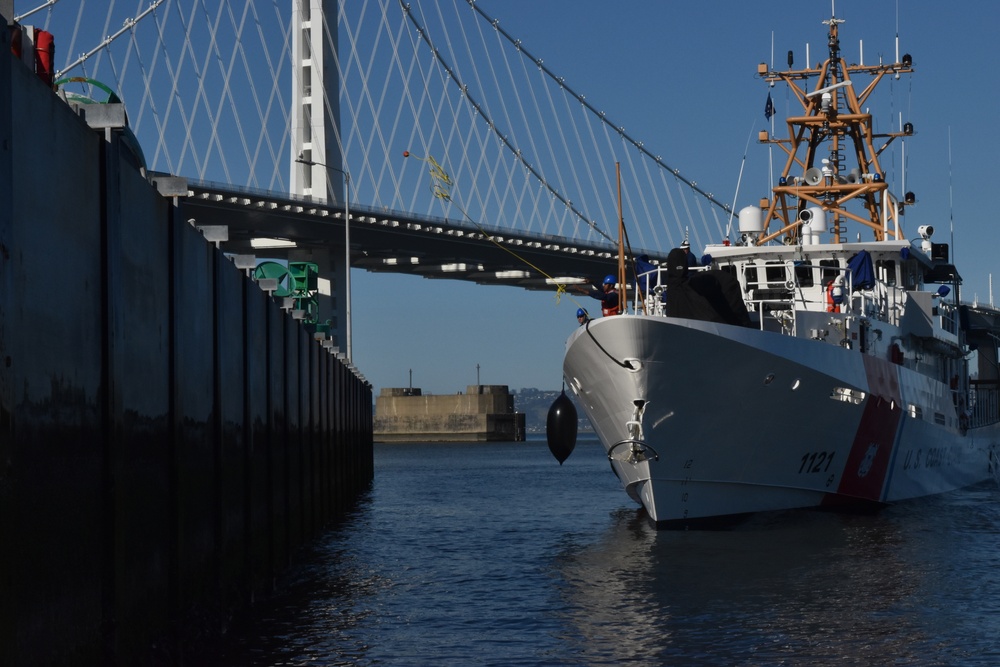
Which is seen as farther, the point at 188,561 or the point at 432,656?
the point at 432,656

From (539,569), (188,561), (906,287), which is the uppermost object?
(906,287)

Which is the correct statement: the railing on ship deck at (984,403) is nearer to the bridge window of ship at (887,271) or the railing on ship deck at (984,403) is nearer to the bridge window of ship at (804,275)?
the bridge window of ship at (887,271)

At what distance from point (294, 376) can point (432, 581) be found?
4.32 m

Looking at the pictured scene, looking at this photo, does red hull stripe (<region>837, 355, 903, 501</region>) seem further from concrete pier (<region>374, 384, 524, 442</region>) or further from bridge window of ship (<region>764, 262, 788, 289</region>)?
concrete pier (<region>374, 384, 524, 442</region>)

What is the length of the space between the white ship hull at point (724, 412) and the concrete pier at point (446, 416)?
93686 millimetres

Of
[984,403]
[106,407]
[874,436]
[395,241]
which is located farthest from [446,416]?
[106,407]

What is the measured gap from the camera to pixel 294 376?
758 inches

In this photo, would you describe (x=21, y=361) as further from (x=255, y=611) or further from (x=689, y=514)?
(x=689, y=514)

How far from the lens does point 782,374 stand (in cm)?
2023

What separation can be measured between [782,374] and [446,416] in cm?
9701

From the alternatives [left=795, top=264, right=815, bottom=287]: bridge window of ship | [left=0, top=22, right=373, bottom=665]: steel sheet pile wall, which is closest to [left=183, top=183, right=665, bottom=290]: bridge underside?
[left=795, top=264, right=815, bottom=287]: bridge window of ship

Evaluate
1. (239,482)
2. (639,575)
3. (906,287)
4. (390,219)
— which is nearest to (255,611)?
(239,482)

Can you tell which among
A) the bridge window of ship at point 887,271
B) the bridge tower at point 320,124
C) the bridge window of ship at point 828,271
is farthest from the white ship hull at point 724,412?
the bridge tower at point 320,124

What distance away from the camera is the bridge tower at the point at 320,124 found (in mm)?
81875
